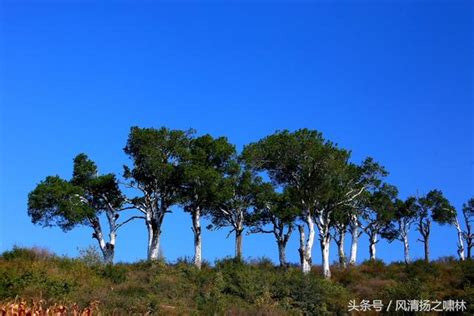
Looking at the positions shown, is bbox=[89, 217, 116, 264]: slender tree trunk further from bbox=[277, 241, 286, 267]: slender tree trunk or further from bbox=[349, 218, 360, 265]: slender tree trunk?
bbox=[349, 218, 360, 265]: slender tree trunk

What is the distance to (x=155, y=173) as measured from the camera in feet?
149

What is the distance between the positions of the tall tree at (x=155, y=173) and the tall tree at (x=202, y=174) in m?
0.87

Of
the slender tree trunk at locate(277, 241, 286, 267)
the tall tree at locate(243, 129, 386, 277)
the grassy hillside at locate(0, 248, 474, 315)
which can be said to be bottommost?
the grassy hillside at locate(0, 248, 474, 315)

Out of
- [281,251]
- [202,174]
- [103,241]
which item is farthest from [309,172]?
[103,241]

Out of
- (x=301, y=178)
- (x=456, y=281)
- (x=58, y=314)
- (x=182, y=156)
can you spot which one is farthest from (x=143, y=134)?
(x=58, y=314)

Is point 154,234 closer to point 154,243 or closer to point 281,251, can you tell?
point 154,243

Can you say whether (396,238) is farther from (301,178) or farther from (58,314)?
(58,314)

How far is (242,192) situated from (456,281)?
1851 centimetres

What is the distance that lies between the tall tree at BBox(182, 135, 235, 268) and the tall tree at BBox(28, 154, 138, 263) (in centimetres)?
496

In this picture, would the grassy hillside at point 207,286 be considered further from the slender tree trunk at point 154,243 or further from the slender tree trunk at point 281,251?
the slender tree trunk at point 281,251

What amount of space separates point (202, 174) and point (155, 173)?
366 cm

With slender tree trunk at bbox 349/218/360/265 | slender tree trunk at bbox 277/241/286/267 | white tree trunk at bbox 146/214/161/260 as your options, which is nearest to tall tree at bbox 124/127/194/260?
white tree trunk at bbox 146/214/161/260

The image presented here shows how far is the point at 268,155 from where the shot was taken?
43.0 metres

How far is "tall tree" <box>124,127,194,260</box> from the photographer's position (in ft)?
148
